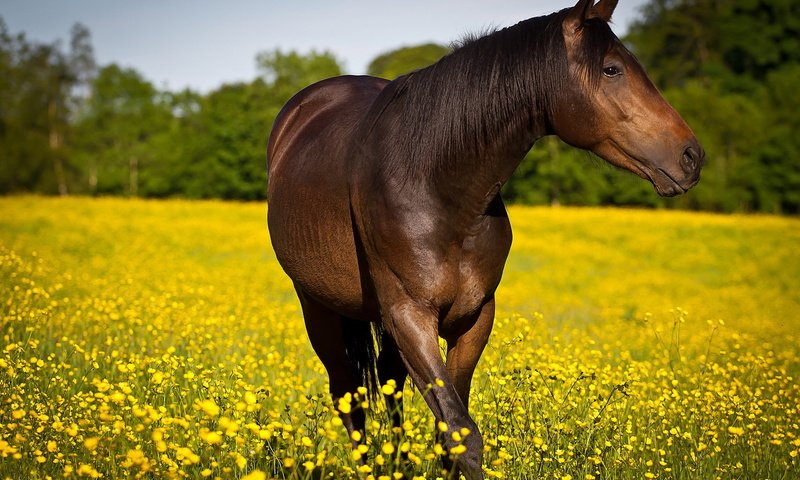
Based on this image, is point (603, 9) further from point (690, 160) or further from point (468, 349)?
point (468, 349)

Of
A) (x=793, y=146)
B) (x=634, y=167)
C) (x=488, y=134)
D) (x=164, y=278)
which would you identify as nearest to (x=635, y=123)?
(x=634, y=167)

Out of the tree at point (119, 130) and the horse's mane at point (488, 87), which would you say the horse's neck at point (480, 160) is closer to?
the horse's mane at point (488, 87)

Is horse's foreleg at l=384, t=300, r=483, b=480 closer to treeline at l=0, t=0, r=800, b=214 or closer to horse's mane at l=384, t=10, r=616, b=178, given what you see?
horse's mane at l=384, t=10, r=616, b=178

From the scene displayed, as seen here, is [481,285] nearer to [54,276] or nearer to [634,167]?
[634,167]

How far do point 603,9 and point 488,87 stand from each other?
0.56m

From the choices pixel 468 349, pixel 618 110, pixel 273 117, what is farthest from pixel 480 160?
pixel 273 117

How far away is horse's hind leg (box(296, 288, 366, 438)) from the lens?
4.86 meters

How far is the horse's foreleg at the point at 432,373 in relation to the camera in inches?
125

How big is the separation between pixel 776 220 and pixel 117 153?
40.0 m

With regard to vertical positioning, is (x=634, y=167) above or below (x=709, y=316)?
above

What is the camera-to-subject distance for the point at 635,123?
10.1ft

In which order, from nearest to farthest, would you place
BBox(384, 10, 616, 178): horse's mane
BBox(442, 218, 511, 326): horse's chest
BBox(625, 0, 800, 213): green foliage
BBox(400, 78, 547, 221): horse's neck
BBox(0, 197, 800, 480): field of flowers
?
BBox(384, 10, 616, 178): horse's mane → BBox(400, 78, 547, 221): horse's neck → BBox(442, 218, 511, 326): horse's chest → BBox(0, 197, 800, 480): field of flowers → BBox(625, 0, 800, 213): green foliage

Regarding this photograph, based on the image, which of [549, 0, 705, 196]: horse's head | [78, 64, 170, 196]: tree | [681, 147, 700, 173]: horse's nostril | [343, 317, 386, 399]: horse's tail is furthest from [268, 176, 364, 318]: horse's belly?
[78, 64, 170, 196]: tree

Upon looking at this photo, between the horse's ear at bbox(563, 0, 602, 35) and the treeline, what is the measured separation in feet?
98.5
